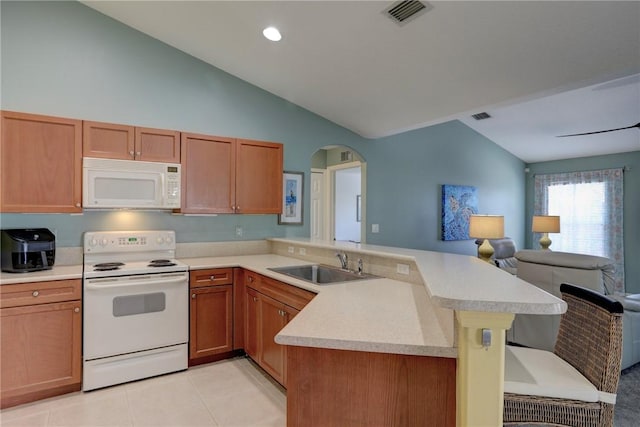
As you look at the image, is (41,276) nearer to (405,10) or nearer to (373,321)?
(373,321)

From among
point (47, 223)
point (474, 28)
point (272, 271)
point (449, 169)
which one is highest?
point (474, 28)

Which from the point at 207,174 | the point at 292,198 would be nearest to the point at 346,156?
the point at 292,198

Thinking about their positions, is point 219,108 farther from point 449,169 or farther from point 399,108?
point 449,169

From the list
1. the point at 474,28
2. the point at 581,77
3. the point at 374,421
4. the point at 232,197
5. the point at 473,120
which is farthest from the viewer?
the point at 473,120

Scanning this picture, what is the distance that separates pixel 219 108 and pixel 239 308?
2119mm

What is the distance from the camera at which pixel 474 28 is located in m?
2.58

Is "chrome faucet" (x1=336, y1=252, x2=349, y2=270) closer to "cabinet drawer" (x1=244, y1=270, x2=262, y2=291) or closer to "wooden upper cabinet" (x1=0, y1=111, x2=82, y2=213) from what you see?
"cabinet drawer" (x1=244, y1=270, x2=262, y2=291)

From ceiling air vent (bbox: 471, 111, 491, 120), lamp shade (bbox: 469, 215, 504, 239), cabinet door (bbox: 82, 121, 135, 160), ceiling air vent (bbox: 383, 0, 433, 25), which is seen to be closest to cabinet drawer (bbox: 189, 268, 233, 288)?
cabinet door (bbox: 82, 121, 135, 160)

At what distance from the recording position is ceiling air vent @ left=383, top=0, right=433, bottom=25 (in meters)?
2.47

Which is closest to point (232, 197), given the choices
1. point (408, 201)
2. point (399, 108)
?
point (399, 108)

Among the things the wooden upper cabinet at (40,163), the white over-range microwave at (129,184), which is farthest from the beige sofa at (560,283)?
the wooden upper cabinet at (40,163)

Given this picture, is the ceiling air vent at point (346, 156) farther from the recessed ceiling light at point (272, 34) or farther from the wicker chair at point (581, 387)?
the wicker chair at point (581, 387)

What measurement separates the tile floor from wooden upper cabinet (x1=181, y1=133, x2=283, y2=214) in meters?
1.52

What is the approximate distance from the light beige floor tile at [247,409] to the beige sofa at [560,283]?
2.37 m
